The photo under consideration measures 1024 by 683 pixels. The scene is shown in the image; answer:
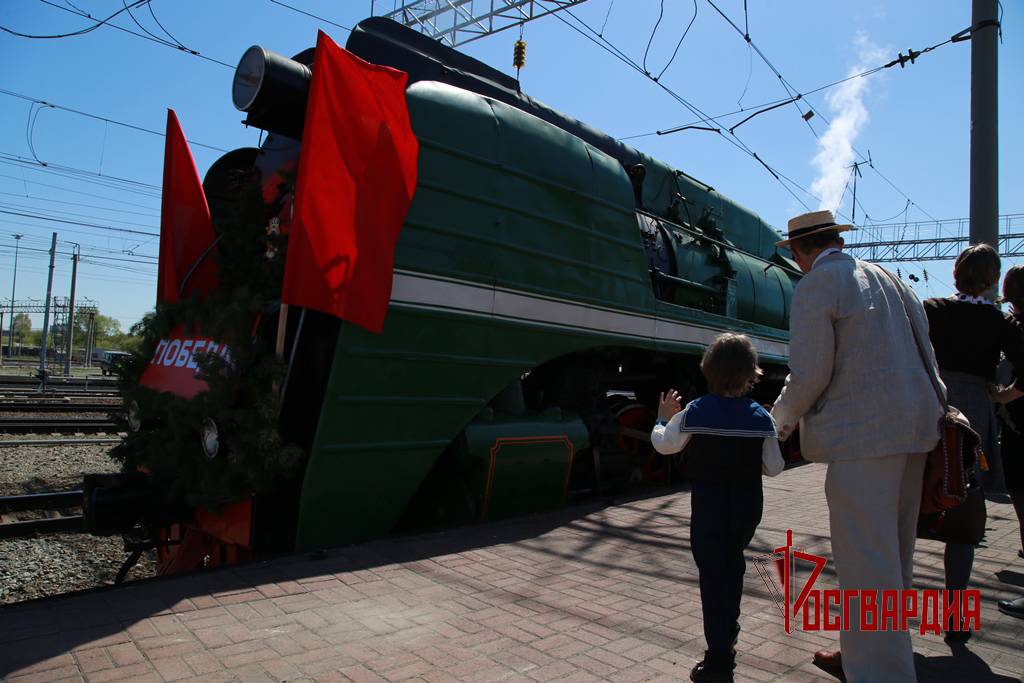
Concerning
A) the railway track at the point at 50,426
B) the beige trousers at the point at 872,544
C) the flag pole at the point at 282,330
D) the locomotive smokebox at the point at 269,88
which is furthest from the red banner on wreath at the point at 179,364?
the railway track at the point at 50,426

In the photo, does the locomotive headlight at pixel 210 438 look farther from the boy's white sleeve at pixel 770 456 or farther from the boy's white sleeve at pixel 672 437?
the boy's white sleeve at pixel 770 456

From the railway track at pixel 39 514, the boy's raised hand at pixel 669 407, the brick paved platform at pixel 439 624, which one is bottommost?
the railway track at pixel 39 514

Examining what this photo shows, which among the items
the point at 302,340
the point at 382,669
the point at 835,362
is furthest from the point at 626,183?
the point at 382,669

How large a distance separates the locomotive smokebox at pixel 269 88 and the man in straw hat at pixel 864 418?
3.28 metres

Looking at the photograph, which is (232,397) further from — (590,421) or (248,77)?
(590,421)

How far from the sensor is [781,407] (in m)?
2.52

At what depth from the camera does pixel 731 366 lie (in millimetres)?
2648

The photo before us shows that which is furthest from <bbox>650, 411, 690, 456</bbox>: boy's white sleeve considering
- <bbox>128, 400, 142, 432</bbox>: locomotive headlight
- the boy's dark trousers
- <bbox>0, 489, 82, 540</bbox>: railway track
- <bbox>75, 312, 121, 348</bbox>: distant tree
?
<bbox>75, 312, 121, 348</bbox>: distant tree

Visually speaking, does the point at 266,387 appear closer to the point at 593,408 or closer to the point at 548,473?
the point at 548,473

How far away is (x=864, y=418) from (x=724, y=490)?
550 millimetres

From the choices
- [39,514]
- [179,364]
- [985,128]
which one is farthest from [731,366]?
Result: [39,514]

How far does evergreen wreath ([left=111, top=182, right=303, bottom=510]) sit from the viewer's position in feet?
12.8

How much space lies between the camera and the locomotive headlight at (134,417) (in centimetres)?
464

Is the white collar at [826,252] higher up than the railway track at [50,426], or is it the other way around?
the white collar at [826,252]
